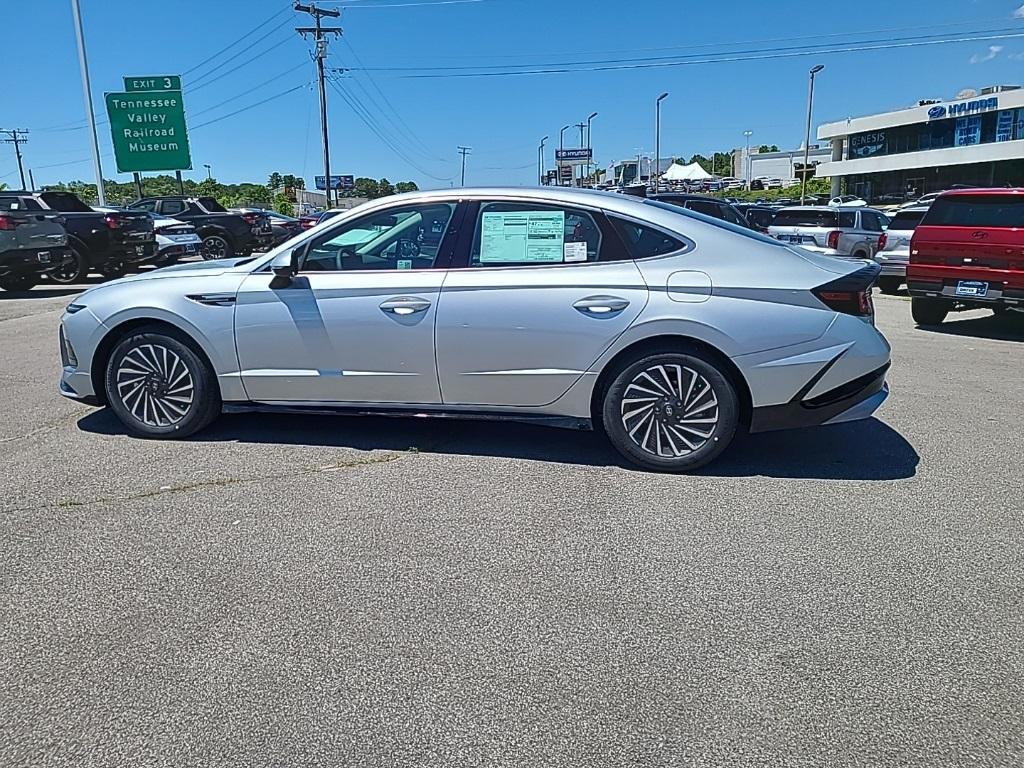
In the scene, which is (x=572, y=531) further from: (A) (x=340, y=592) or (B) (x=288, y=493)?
(B) (x=288, y=493)

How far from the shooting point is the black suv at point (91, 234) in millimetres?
14969

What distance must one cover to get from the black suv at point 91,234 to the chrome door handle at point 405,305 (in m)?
12.3

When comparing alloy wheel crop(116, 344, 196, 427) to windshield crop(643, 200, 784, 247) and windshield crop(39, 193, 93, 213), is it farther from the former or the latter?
windshield crop(39, 193, 93, 213)

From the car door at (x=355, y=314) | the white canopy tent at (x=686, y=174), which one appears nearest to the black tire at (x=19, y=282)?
the car door at (x=355, y=314)

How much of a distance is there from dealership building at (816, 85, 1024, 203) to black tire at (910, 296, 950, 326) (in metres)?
48.8

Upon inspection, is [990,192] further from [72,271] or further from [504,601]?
[72,271]

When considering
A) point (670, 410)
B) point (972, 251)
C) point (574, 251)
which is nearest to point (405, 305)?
point (574, 251)

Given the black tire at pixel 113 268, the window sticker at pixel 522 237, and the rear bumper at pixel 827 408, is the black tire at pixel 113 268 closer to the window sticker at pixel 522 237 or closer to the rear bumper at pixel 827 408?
the window sticker at pixel 522 237

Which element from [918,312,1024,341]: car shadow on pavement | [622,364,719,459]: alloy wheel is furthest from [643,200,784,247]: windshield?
[918,312,1024,341]: car shadow on pavement

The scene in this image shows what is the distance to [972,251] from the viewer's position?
31.8 feet

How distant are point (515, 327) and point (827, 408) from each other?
1.86 meters

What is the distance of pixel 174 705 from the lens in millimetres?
2672

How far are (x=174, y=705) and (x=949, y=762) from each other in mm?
2412

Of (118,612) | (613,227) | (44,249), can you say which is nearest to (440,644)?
(118,612)
